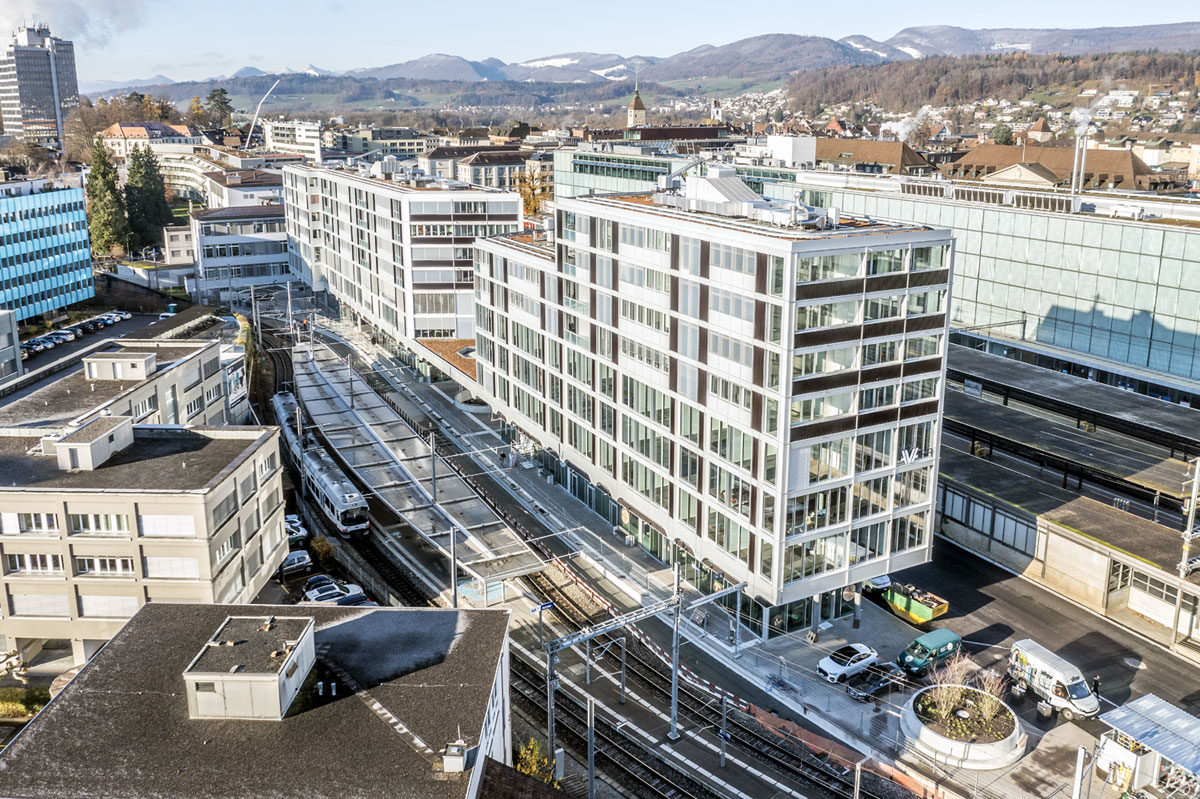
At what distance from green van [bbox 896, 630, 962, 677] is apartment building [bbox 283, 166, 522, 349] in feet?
224

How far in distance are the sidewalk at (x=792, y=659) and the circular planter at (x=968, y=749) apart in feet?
1.58

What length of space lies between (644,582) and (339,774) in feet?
111

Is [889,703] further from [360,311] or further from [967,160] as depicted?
[967,160]

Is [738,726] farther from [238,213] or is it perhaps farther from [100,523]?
[238,213]

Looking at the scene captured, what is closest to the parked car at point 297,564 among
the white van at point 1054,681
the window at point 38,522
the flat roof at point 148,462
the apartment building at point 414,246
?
the flat roof at point 148,462

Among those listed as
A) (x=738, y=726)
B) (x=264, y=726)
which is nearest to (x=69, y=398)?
(x=264, y=726)

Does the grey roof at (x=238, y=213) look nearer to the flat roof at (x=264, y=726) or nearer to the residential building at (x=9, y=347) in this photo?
the residential building at (x=9, y=347)

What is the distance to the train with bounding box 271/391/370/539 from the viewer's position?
7969 centimetres

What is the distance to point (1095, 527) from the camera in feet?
Answer: 222

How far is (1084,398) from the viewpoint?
85.7m

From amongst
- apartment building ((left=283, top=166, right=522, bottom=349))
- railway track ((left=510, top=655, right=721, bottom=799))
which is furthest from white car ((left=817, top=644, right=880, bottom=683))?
apartment building ((left=283, top=166, right=522, bottom=349))

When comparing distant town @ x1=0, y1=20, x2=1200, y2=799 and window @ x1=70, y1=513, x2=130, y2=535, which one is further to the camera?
window @ x1=70, y1=513, x2=130, y2=535

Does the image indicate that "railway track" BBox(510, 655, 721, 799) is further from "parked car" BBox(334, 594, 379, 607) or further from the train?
the train

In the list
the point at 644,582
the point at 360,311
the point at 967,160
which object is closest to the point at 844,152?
the point at 967,160
